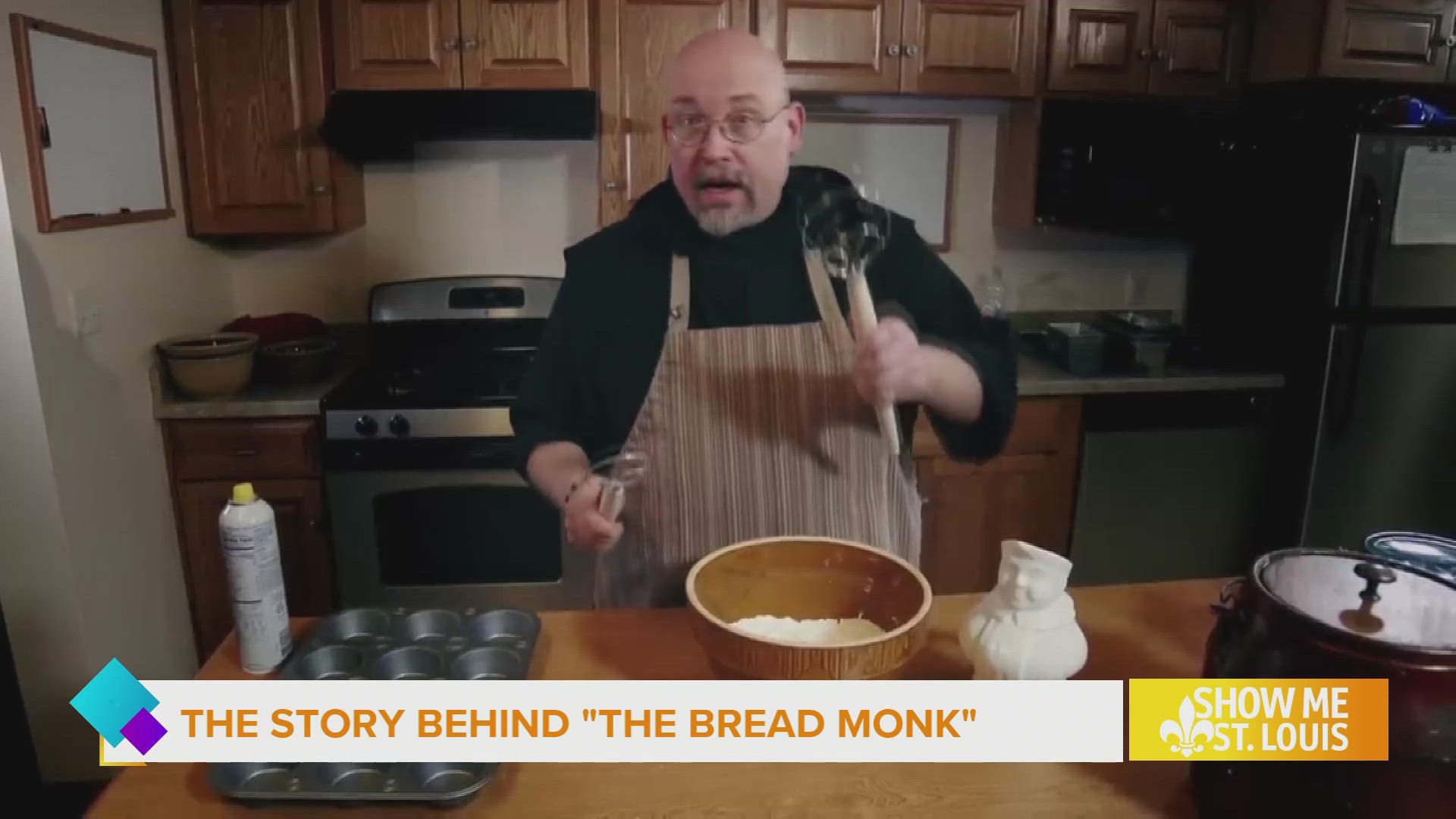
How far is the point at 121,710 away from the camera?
81 centimetres

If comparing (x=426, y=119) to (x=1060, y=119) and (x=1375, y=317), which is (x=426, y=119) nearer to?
(x=1060, y=119)

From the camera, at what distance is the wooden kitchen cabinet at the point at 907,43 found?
221 centimetres

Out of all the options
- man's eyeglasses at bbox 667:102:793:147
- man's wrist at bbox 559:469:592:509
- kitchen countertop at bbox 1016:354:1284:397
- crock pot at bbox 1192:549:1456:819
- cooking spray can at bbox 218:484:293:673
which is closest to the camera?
crock pot at bbox 1192:549:1456:819

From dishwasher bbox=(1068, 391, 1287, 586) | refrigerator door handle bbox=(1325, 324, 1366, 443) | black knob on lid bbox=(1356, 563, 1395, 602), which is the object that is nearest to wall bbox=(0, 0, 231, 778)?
black knob on lid bbox=(1356, 563, 1395, 602)

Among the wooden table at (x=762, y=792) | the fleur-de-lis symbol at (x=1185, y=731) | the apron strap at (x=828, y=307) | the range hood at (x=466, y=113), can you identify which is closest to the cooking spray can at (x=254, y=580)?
the wooden table at (x=762, y=792)

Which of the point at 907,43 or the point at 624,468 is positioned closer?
the point at 624,468

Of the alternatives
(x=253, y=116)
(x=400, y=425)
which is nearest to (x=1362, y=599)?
(x=400, y=425)

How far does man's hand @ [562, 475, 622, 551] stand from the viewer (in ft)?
3.18

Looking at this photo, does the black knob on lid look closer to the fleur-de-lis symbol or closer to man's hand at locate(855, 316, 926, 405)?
the fleur-de-lis symbol

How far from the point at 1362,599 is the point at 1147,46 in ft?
6.70

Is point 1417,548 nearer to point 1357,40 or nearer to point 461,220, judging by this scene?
point 1357,40

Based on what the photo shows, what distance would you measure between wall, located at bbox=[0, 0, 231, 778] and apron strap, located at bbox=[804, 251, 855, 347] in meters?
1.34

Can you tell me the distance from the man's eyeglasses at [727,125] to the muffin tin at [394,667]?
2.04 ft

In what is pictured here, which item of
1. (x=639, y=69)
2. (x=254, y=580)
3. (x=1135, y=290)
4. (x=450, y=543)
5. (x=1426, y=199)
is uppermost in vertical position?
(x=639, y=69)
